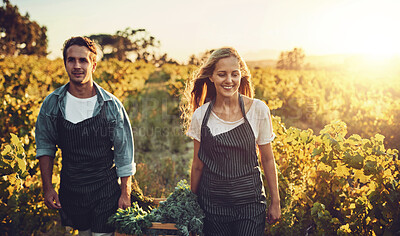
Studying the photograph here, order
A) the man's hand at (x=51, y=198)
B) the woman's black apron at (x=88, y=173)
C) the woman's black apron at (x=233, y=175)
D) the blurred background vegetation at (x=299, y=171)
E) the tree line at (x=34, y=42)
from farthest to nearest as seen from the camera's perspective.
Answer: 1. the tree line at (x=34, y=42)
2. the blurred background vegetation at (x=299, y=171)
3. the man's hand at (x=51, y=198)
4. the woman's black apron at (x=88, y=173)
5. the woman's black apron at (x=233, y=175)

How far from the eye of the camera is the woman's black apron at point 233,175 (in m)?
1.90

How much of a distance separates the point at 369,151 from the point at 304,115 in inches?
247

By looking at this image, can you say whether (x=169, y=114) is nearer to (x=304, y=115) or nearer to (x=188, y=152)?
(x=188, y=152)

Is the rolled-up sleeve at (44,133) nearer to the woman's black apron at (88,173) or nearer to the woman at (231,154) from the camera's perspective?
the woman's black apron at (88,173)

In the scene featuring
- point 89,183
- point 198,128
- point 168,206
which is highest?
point 198,128

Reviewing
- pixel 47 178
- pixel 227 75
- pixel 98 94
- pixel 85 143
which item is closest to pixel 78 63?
pixel 98 94

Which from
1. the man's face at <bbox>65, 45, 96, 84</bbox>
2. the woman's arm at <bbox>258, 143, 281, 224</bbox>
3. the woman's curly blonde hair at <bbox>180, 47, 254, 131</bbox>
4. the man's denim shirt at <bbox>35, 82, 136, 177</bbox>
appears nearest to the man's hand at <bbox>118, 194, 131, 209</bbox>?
the man's denim shirt at <bbox>35, 82, 136, 177</bbox>

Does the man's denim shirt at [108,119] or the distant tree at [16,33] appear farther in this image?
the distant tree at [16,33]

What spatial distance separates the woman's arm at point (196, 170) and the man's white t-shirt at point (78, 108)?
71cm

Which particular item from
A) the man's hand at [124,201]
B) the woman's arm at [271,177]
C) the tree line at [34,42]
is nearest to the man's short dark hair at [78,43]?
the man's hand at [124,201]

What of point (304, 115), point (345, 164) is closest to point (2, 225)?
point (345, 164)

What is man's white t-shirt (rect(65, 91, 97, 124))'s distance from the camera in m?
2.01

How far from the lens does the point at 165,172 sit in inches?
200

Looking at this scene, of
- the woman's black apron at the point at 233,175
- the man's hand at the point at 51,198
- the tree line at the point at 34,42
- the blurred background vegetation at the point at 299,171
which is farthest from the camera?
the tree line at the point at 34,42
